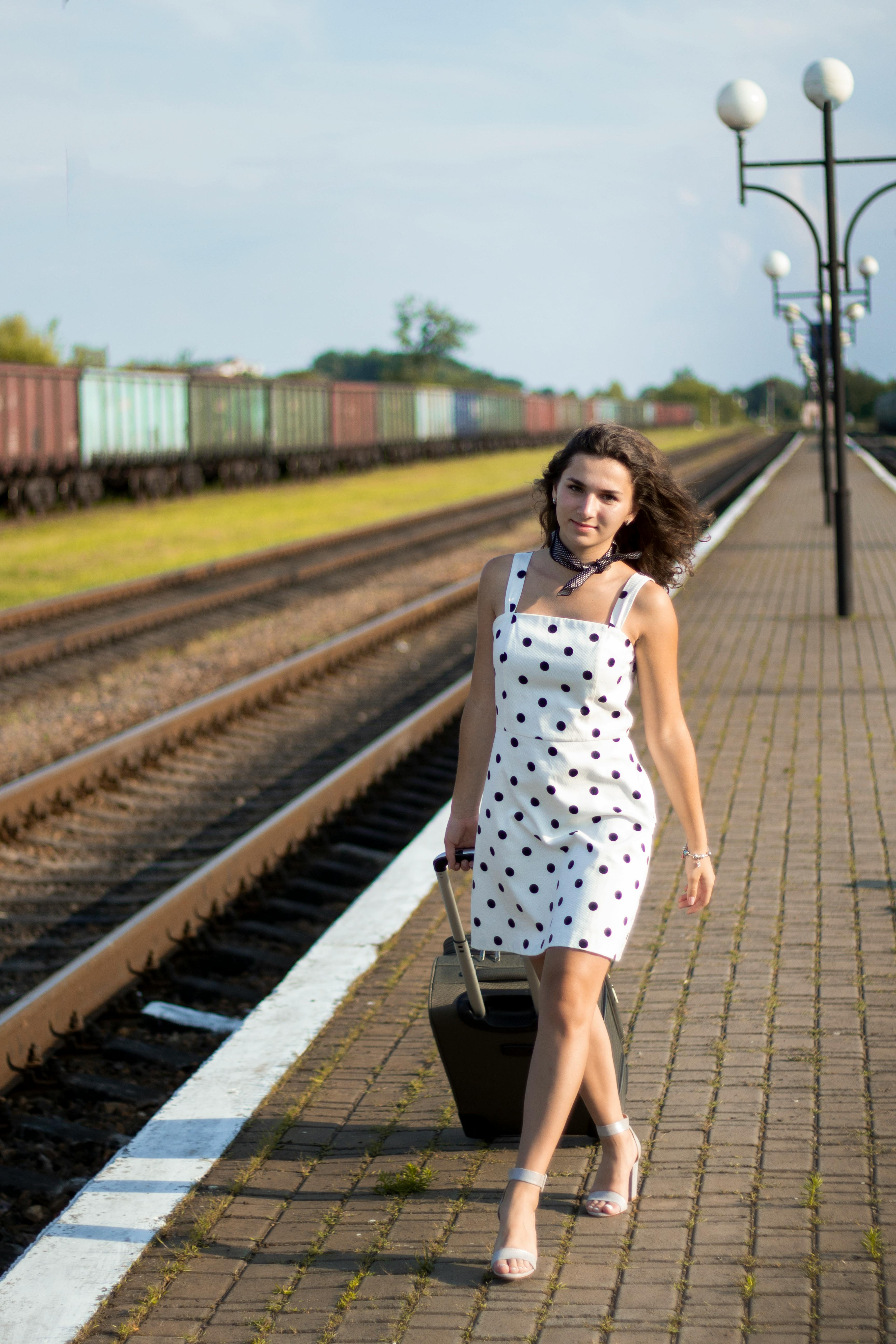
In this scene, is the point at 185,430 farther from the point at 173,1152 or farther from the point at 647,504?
the point at 647,504

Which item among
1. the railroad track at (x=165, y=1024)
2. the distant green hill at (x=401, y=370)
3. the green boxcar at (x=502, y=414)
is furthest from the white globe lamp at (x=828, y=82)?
the distant green hill at (x=401, y=370)

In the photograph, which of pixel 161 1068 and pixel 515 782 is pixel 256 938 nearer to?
pixel 161 1068

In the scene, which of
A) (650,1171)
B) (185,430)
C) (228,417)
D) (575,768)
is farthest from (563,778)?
(228,417)

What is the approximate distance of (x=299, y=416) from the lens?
130 feet

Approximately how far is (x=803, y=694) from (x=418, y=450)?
43.1 meters

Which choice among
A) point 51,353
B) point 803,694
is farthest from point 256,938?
point 51,353

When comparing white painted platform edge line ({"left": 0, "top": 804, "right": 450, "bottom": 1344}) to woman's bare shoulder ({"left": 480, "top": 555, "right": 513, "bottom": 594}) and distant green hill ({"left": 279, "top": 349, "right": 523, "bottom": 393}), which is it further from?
distant green hill ({"left": 279, "top": 349, "right": 523, "bottom": 393})

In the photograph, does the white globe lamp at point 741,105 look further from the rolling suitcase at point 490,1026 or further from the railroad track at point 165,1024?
the rolling suitcase at point 490,1026

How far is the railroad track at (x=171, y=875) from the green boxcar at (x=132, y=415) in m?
18.9

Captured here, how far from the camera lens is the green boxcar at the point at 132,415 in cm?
2902

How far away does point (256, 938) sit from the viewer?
623 cm

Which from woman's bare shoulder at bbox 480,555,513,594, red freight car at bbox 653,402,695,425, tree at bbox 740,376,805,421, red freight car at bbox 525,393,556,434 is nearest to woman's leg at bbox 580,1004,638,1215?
woman's bare shoulder at bbox 480,555,513,594

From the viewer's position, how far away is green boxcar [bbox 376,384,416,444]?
4631 cm

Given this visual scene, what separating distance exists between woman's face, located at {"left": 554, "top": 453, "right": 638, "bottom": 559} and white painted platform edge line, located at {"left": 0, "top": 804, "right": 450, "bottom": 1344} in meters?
1.82
